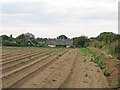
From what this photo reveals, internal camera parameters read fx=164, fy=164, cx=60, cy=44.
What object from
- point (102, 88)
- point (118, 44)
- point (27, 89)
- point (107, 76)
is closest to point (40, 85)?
point (27, 89)

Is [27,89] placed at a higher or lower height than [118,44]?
lower

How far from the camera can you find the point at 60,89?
6.34 metres

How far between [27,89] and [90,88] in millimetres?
2504

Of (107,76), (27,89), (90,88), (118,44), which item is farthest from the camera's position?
(118,44)

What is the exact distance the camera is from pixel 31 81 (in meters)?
7.33

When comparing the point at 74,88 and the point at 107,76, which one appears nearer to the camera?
the point at 74,88

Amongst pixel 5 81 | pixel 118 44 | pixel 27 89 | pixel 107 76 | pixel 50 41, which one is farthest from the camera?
pixel 50 41

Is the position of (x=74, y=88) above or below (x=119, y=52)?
below

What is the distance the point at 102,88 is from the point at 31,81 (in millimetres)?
3087

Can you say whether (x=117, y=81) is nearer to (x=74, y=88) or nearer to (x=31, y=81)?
(x=74, y=88)

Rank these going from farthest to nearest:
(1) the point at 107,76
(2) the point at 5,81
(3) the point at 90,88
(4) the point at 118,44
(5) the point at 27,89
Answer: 1. (4) the point at 118,44
2. (1) the point at 107,76
3. (2) the point at 5,81
4. (3) the point at 90,88
5. (5) the point at 27,89

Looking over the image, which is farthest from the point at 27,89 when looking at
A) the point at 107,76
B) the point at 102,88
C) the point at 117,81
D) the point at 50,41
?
the point at 50,41

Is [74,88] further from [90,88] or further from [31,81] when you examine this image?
[31,81]

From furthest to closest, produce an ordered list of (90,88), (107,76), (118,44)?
(118,44), (107,76), (90,88)
